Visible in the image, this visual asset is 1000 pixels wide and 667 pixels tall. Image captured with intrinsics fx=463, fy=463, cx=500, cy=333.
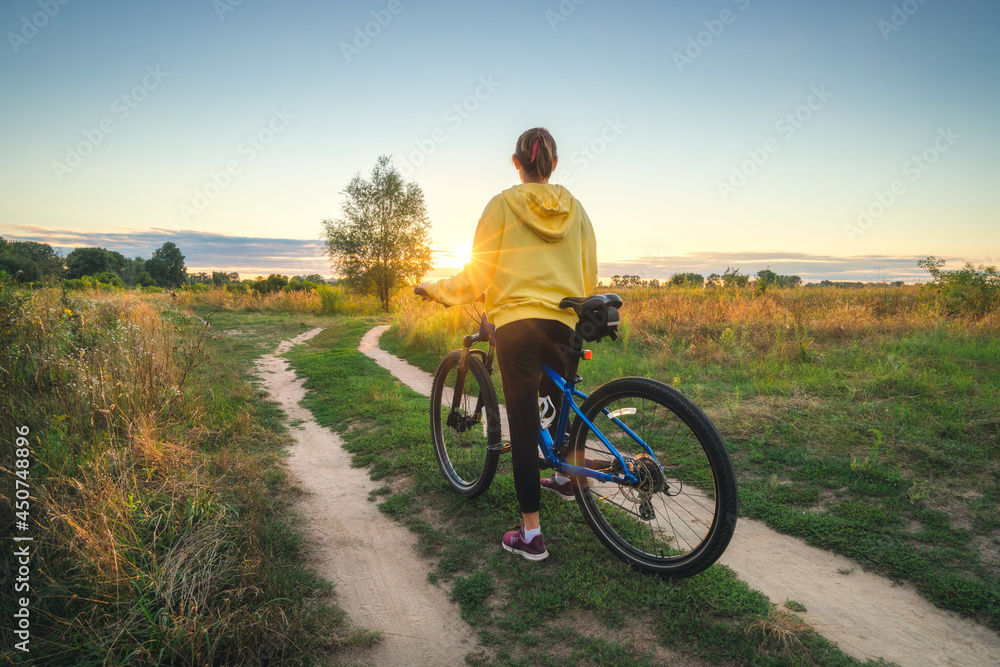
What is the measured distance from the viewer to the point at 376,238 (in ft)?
94.7

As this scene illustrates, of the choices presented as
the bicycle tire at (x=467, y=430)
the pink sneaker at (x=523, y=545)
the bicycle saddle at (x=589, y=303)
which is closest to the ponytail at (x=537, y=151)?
the bicycle saddle at (x=589, y=303)

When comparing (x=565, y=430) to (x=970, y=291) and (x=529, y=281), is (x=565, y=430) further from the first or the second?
(x=970, y=291)

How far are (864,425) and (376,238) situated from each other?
1091 inches

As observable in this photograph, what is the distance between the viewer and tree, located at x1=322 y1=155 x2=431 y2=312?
94.9 feet

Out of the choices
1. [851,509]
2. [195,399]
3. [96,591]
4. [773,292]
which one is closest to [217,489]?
[96,591]

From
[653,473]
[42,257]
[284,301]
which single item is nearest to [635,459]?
[653,473]

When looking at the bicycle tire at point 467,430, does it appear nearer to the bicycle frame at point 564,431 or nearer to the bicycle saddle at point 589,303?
the bicycle frame at point 564,431

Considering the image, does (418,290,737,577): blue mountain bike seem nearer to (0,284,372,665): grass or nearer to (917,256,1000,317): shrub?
(0,284,372,665): grass

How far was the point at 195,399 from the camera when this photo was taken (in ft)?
17.2

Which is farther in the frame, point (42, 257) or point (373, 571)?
point (42, 257)

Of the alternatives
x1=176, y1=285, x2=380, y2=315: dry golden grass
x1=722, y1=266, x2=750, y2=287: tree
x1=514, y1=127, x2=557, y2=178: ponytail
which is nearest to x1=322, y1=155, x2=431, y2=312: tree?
x1=176, y1=285, x2=380, y2=315: dry golden grass

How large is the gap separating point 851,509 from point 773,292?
14.0 metres

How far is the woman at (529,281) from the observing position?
264 centimetres

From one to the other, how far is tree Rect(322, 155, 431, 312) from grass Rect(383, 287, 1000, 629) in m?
20.3
